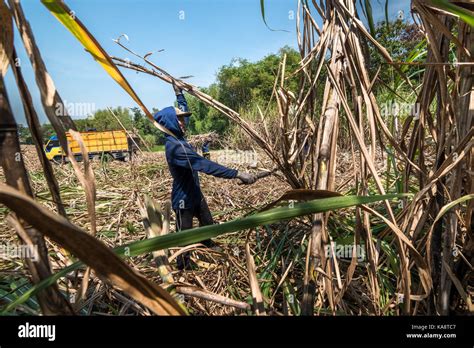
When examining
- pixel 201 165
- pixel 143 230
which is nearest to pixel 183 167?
pixel 201 165

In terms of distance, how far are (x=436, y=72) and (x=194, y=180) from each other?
1776mm

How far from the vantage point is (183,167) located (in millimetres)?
2238

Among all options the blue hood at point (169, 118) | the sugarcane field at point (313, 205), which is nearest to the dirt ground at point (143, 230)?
the sugarcane field at point (313, 205)

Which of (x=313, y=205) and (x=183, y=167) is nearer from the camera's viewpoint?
(x=313, y=205)

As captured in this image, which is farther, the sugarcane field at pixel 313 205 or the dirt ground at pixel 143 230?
the dirt ground at pixel 143 230

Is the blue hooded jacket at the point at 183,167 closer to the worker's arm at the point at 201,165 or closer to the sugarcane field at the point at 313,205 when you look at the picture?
the worker's arm at the point at 201,165

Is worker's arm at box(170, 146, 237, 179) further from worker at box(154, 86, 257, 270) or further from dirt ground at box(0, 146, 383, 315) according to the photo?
dirt ground at box(0, 146, 383, 315)

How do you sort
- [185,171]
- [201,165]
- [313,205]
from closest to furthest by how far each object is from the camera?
[313,205] < [201,165] < [185,171]

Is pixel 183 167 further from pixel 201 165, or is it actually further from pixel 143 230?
pixel 143 230

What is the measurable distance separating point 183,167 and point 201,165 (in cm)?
17

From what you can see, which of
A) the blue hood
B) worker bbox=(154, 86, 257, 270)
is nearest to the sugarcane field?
worker bbox=(154, 86, 257, 270)

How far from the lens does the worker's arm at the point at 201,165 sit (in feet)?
7.04
